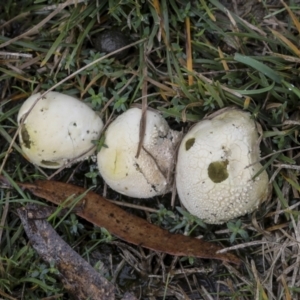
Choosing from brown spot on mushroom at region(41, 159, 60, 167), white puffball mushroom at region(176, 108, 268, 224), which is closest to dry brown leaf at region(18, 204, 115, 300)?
brown spot on mushroom at region(41, 159, 60, 167)

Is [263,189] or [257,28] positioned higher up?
[257,28]

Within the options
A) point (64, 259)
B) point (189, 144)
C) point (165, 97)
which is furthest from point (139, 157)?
point (64, 259)

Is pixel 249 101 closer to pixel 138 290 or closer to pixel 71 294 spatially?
pixel 138 290

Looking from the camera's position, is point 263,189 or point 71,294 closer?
point 263,189

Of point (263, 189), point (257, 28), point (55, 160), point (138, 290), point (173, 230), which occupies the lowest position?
point (138, 290)

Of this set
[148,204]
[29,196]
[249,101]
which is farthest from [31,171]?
[249,101]

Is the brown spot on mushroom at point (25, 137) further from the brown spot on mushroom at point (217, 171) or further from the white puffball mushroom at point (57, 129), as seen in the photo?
the brown spot on mushroom at point (217, 171)

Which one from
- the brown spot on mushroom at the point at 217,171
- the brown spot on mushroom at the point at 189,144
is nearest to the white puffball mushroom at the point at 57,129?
the brown spot on mushroom at the point at 189,144
